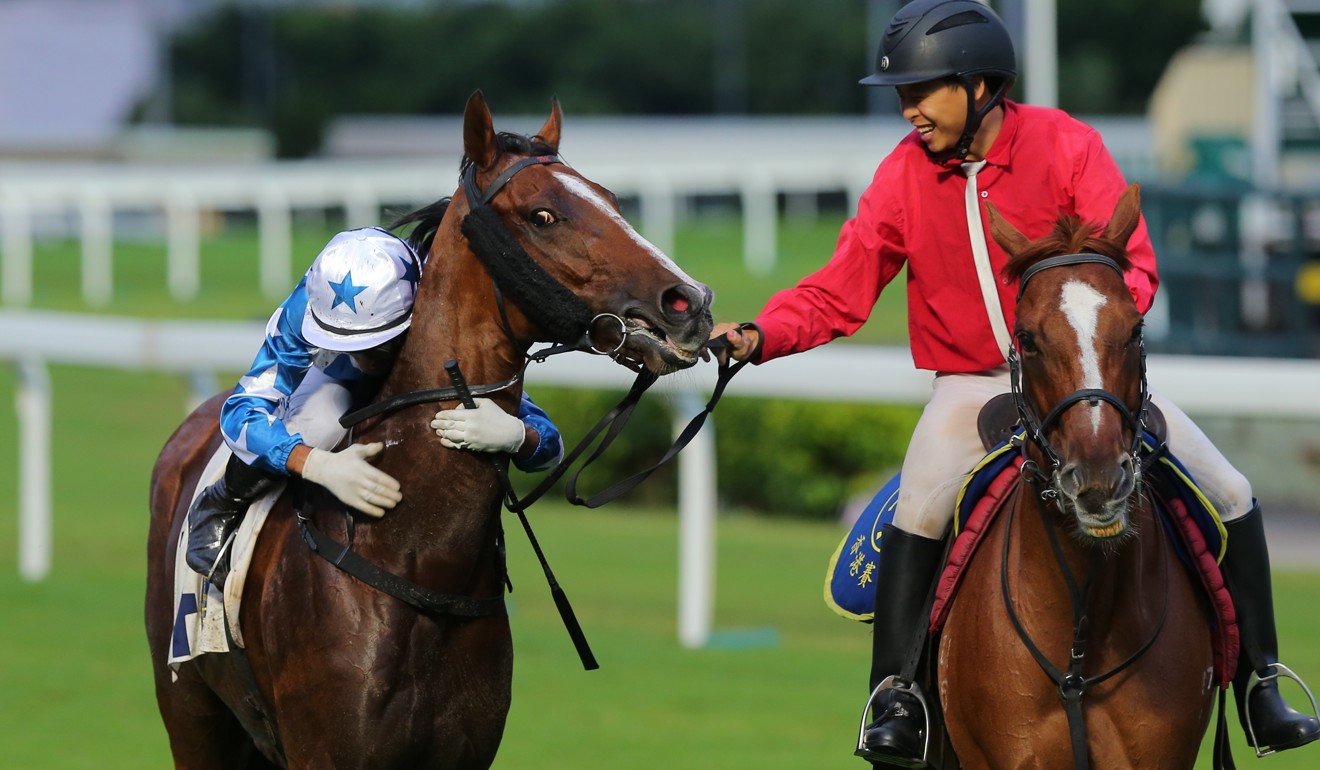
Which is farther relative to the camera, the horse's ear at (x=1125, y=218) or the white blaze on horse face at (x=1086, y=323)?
the horse's ear at (x=1125, y=218)

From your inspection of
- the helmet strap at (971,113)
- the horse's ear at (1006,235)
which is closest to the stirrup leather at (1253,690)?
the horse's ear at (1006,235)

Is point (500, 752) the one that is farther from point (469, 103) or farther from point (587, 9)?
point (587, 9)

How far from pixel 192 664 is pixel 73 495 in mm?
8228

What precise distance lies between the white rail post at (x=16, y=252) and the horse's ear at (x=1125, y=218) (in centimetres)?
1644

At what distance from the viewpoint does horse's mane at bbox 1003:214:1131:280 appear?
390 centimetres

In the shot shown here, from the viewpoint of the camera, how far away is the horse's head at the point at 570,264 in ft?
12.7

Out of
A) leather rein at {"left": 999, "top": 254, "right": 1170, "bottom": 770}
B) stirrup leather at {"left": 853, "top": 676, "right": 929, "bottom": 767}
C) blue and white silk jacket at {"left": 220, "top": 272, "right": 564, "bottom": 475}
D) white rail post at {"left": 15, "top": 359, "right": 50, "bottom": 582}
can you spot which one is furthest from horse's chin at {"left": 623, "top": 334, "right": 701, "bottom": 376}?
white rail post at {"left": 15, "top": 359, "right": 50, "bottom": 582}

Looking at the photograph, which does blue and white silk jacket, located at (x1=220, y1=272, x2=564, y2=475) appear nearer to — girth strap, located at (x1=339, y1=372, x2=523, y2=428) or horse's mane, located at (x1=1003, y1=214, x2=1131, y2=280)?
girth strap, located at (x1=339, y1=372, x2=523, y2=428)

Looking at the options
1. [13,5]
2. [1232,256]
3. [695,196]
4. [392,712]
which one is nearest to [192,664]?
[392,712]

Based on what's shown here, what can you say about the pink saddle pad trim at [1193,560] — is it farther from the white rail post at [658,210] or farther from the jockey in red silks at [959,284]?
the white rail post at [658,210]

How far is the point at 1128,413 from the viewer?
366 centimetres

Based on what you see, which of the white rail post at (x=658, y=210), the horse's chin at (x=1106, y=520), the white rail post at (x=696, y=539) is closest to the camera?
the horse's chin at (x=1106, y=520)

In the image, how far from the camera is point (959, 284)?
174 inches

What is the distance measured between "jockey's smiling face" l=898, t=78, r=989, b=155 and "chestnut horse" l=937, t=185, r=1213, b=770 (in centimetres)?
44
